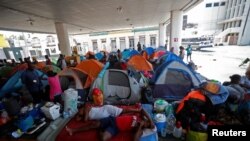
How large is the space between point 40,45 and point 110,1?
2756cm

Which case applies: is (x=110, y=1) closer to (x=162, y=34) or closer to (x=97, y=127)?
(x=97, y=127)

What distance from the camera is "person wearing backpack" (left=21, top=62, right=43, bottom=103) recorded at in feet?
13.9

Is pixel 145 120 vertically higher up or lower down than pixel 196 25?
lower down

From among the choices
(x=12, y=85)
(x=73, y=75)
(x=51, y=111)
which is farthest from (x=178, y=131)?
(x=12, y=85)

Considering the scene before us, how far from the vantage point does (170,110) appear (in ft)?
11.0

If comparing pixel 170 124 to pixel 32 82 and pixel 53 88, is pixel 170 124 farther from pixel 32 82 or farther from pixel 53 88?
pixel 32 82

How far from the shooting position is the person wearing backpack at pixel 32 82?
4.23 m

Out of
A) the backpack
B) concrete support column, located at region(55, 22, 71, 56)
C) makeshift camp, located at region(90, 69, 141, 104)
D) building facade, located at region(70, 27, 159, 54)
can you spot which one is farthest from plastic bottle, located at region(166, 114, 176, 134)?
building facade, located at region(70, 27, 159, 54)

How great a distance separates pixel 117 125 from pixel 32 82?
3062mm

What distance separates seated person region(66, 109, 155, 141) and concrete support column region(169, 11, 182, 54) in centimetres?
808

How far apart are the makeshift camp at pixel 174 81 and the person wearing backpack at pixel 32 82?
140 inches

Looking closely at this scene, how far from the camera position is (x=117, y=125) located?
276 centimetres

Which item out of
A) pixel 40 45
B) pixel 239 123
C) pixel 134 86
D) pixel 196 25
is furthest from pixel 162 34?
pixel 40 45

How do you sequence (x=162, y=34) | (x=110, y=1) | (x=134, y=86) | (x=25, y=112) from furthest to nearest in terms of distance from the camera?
(x=162, y=34) < (x=110, y=1) < (x=134, y=86) < (x=25, y=112)
